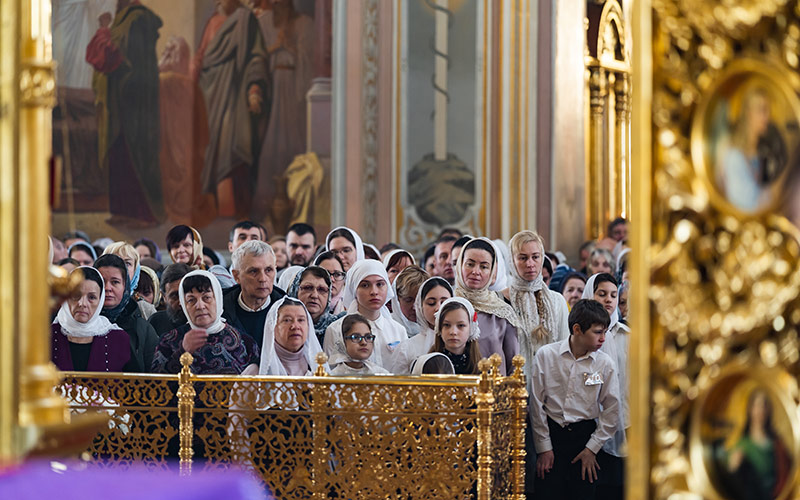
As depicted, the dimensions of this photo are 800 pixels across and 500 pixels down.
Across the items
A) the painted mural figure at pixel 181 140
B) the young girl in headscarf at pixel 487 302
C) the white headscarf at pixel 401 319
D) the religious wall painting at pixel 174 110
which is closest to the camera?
the young girl in headscarf at pixel 487 302

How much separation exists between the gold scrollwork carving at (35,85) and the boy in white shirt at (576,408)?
14.4 ft

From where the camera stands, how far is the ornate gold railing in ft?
19.4

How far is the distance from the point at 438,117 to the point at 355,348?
6.83 m

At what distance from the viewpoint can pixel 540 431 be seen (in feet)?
22.2

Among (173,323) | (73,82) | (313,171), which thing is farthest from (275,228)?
(173,323)

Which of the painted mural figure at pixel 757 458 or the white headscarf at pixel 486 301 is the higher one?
the white headscarf at pixel 486 301

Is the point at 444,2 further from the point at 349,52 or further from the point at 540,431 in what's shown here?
the point at 540,431

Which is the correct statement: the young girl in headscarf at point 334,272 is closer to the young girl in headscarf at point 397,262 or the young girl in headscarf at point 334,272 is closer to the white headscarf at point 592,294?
the young girl in headscarf at point 397,262

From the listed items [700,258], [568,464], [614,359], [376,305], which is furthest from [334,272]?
[700,258]

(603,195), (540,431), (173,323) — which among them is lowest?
(540,431)

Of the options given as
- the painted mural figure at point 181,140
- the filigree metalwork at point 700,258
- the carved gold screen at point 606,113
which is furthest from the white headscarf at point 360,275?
the painted mural figure at point 181,140

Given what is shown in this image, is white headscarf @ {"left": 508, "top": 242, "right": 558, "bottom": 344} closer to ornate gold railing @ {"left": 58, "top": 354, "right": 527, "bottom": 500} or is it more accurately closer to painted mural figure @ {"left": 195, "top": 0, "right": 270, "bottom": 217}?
ornate gold railing @ {"left": 58, "top": 354, "right": 527, "bottom": 500}

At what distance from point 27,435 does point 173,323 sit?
4767mm

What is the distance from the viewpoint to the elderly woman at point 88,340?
687cm
